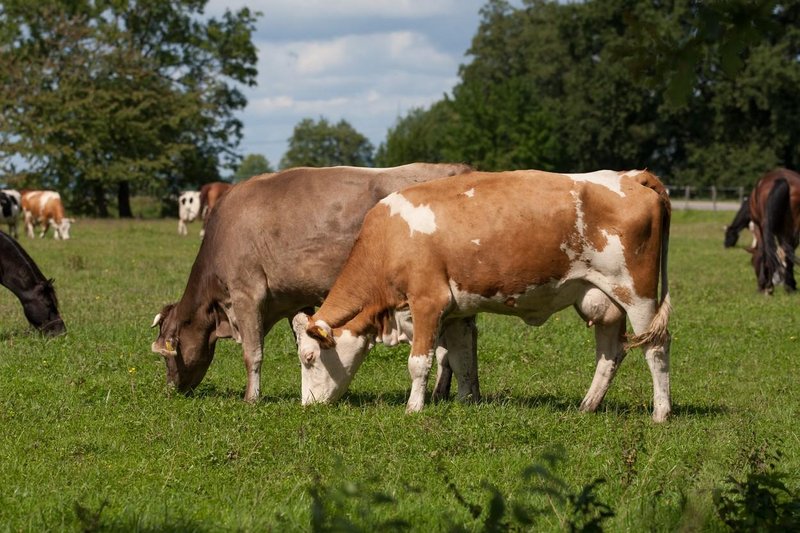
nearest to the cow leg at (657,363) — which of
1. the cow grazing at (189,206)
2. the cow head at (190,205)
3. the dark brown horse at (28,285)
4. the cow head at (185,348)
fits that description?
the cow head at (185,348)

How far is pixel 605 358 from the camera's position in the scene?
943 cm

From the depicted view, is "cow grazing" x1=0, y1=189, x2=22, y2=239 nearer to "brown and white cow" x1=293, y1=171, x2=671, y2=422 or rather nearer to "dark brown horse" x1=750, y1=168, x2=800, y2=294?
"dark brown horse" x1=750, y1=168, x2=800, y2=294

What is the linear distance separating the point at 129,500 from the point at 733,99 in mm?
66123

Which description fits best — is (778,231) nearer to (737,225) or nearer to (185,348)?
(737,225)

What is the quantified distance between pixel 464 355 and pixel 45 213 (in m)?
31.7

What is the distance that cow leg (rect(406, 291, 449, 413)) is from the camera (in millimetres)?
8875

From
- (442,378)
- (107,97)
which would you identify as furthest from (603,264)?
(107,97)

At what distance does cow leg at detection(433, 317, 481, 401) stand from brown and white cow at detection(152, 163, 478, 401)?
0.02 m

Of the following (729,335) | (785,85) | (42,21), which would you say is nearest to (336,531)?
(729,335)

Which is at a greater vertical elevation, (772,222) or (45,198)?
(772,222)

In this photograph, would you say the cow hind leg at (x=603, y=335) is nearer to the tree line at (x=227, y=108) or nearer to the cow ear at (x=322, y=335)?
the cow ear at (x=322, y=335)

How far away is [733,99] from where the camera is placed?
222 feet

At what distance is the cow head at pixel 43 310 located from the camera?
1377 centimetres

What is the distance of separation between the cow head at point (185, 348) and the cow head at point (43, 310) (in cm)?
380
